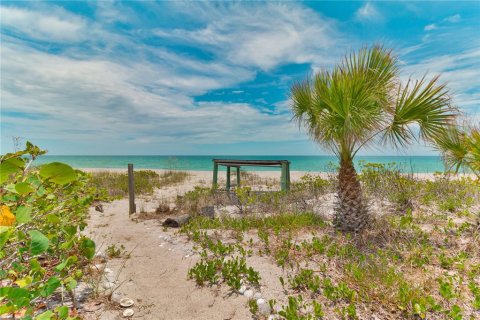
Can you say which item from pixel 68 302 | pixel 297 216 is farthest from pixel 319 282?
pixel 68 302

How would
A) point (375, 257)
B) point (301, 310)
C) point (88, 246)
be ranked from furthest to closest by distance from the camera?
1. point (375, 257)
2. point (301, 310)
3. point (88, 246)

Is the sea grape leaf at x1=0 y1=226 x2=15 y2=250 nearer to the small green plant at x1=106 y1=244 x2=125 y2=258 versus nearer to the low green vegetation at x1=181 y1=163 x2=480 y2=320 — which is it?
the low green vegetation at x1=181 y1=163 x2=480 y2=320

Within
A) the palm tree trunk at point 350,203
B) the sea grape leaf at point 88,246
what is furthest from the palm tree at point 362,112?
the sea grape leaf at point 88,246

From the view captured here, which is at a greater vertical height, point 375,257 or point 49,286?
point 49,286

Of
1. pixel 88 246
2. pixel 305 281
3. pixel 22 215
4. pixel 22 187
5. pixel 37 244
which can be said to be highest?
pixel 22 187

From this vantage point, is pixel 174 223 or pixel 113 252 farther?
pixel 174 223

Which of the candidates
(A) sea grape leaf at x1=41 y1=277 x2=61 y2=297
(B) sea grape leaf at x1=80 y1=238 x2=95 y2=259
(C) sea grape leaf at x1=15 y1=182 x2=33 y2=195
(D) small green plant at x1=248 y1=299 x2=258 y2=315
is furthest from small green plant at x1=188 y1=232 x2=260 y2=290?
(C) sea grape leaf at x1=15 y1=182 x2=33 y2=195

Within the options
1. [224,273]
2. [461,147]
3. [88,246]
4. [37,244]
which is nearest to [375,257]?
[224,273]

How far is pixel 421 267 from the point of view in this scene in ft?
12.0

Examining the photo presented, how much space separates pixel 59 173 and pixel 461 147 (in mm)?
6584

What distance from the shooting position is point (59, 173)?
1.55 metres

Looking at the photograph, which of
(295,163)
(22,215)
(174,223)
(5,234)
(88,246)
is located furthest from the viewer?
(295,163)

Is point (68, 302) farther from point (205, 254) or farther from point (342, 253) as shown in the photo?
point (342, 253)

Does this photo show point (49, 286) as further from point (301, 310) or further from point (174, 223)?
point (174, 223)
